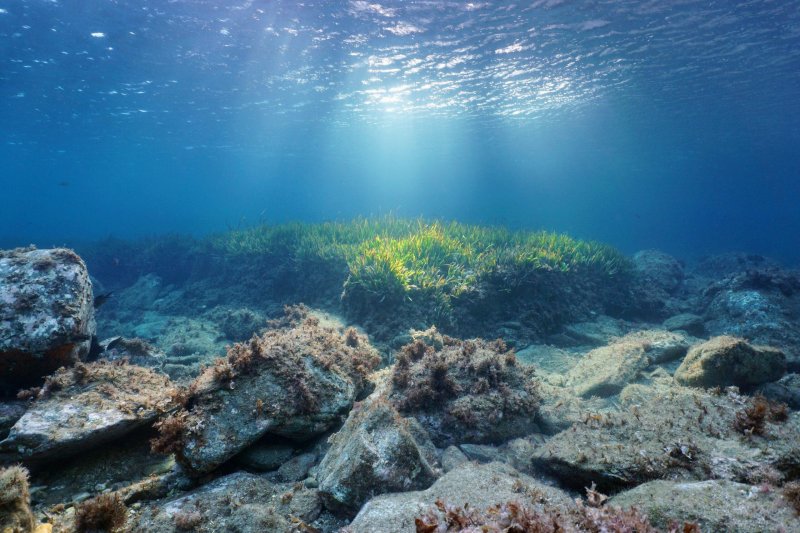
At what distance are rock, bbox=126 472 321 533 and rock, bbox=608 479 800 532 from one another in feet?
9.31

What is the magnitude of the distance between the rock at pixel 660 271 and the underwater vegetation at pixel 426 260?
2.27m

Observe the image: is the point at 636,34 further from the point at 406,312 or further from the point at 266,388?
the point at 266,388

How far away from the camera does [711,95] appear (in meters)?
27.3

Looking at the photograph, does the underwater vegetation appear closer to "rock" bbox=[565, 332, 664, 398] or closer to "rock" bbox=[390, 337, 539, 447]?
"rock" bbox=[565, 332, 664, 398]

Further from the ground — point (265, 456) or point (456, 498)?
point (456, 498)

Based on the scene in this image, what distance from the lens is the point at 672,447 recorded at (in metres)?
3.60

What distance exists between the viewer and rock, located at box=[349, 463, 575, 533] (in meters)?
2.91

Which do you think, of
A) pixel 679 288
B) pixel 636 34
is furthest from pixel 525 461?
pixel 636 34

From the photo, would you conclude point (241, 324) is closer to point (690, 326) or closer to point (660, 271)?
point (690, 326)

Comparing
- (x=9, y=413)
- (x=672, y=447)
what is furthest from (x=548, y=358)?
(x=9, y=413)

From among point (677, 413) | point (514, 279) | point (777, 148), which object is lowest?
point (777, 148)

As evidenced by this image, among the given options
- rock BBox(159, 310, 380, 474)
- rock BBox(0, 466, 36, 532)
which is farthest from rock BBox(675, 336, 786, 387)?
rock BBox(0, 466, 36, 532)

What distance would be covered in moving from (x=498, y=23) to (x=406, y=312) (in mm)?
13738

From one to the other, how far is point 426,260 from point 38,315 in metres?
8.77
